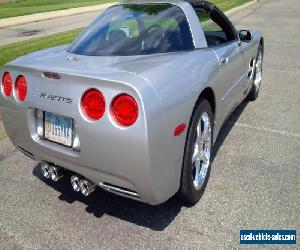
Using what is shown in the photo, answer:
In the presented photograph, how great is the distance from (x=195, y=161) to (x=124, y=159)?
92 centimetres

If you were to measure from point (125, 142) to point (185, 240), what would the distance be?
3.03 feet

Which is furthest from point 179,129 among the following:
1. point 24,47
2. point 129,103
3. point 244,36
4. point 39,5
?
point 39,5

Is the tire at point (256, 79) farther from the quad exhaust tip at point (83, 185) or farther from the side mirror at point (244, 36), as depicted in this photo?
the quad exhaust tip at point (83, 185)

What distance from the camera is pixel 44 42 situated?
10.3 meters

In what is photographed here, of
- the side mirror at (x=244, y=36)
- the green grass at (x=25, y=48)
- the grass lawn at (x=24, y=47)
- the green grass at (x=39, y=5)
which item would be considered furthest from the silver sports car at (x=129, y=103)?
the green grass at (x=39, y=5)

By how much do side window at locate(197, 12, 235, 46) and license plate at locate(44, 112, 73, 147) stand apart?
5.70 ft

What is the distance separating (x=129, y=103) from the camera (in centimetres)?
257

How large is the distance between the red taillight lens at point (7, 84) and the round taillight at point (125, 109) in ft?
3.57

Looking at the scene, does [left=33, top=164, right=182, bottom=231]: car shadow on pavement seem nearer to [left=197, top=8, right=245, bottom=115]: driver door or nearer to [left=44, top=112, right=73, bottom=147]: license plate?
[left=44, top=112, right=73, bottom=147]: license plate

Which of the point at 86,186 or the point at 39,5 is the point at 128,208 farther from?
the point at 39,5

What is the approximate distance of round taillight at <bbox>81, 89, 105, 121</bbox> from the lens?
8.73 feet

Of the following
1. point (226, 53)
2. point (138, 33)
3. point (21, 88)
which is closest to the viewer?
point (21, 88)

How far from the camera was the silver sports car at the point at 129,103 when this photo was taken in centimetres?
261

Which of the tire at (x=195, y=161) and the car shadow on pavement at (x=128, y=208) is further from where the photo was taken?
the car shadow on pavement at (x=128, y=208)
